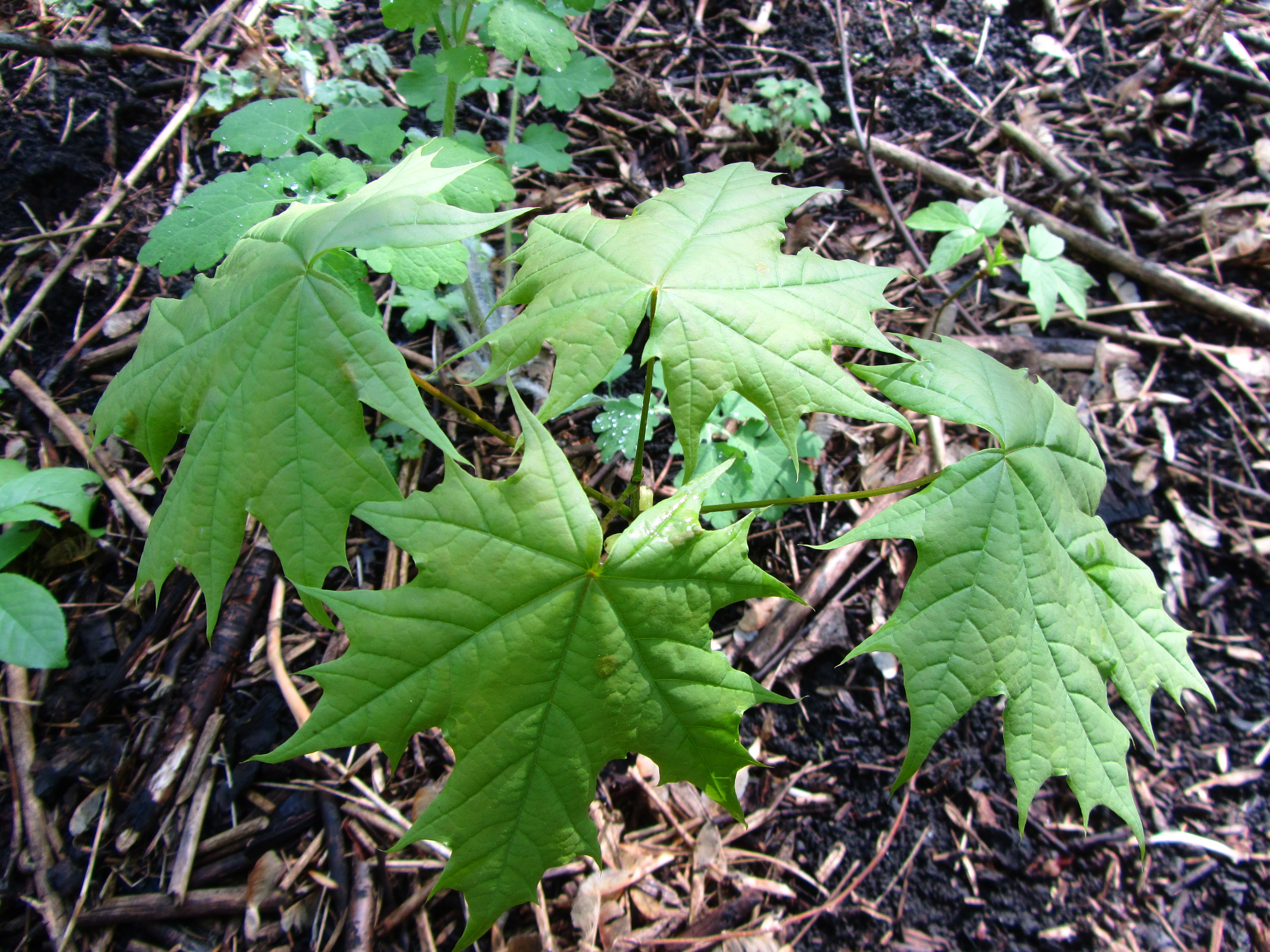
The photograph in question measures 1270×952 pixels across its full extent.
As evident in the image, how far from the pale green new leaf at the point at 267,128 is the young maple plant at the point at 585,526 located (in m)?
0.81

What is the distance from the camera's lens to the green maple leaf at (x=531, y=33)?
6.27 feet

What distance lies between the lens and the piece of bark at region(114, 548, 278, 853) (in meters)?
1.88

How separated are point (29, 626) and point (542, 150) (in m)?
2.27

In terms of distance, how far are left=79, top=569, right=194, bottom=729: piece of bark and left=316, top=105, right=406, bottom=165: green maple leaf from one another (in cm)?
156

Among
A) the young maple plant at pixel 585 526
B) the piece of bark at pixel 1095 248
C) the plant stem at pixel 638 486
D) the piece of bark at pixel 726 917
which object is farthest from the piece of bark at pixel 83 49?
the piece of bark at pixel 726 917

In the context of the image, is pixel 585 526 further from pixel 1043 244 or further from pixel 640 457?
pixel 1043 244

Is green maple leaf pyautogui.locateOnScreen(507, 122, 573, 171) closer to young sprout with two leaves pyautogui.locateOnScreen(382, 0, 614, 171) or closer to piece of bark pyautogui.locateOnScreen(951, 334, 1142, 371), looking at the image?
young sprout with two leaves pyautogui.locateOnScreen(382, 0, 614, 171)

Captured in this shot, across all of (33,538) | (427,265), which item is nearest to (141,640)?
(33,538)

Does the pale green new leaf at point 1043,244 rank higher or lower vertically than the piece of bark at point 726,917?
higher

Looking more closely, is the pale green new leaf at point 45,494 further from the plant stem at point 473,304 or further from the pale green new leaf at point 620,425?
the pale green new leaf at point 620,425

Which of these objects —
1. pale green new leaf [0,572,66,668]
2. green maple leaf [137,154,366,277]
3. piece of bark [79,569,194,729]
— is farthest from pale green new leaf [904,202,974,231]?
pale green new leaf [0,572,66,668]

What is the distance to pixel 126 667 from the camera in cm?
207

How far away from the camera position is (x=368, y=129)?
2230 millimetres

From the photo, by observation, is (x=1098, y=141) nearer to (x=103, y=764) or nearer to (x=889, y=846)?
(x=889, y=846)
